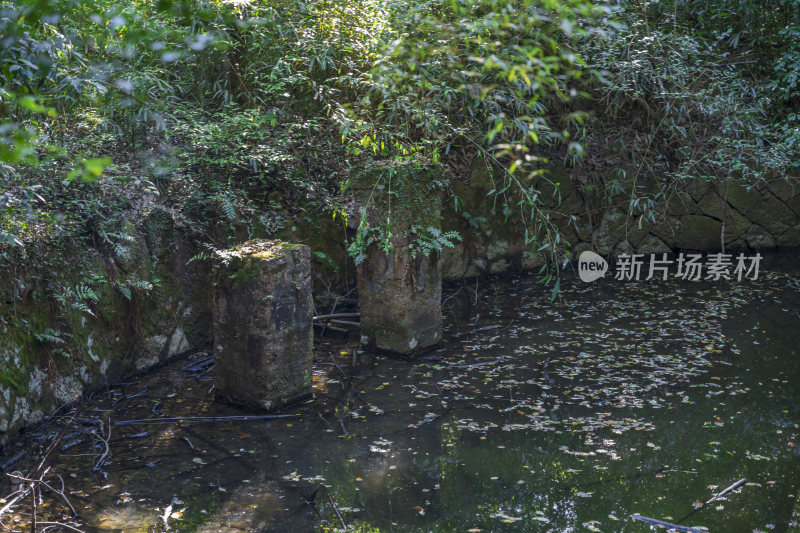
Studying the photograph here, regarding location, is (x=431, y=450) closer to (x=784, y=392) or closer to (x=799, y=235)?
(x=784, y=392)

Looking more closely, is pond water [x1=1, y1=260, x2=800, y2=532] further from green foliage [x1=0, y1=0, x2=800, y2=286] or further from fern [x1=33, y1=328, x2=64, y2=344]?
green foliage [x1=0, y1=0, x2=800, y2=286]

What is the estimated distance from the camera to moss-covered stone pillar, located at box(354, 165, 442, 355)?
4988mm

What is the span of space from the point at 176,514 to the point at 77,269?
2.04 meters

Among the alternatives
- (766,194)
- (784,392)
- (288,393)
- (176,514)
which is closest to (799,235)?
(766,194)

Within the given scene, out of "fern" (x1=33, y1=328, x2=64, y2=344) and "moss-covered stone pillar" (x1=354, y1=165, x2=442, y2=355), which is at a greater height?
"moss-covered stone pillar" (x1=354, y1=165, x2=442, y2=355)

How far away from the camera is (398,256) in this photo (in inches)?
197

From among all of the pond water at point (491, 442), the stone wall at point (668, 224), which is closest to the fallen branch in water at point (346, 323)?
the pond water at point (491, 442)

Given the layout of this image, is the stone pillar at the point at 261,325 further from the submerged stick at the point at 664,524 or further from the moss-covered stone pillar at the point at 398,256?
the submerged stick at the point at 664,524

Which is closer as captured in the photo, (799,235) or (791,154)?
(791,154)

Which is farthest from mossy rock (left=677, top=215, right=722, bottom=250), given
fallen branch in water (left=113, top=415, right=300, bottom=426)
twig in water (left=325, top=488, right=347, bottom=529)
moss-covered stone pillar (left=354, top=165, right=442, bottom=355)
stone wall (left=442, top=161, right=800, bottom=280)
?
Answer: twig in water (left=325, top=488, right=347, bottom=529)

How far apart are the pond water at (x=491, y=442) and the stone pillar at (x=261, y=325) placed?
221 millimetres

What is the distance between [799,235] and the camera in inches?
312

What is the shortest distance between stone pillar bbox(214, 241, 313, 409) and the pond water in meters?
0.22

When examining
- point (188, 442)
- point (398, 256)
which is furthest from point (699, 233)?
point (188, 442)
